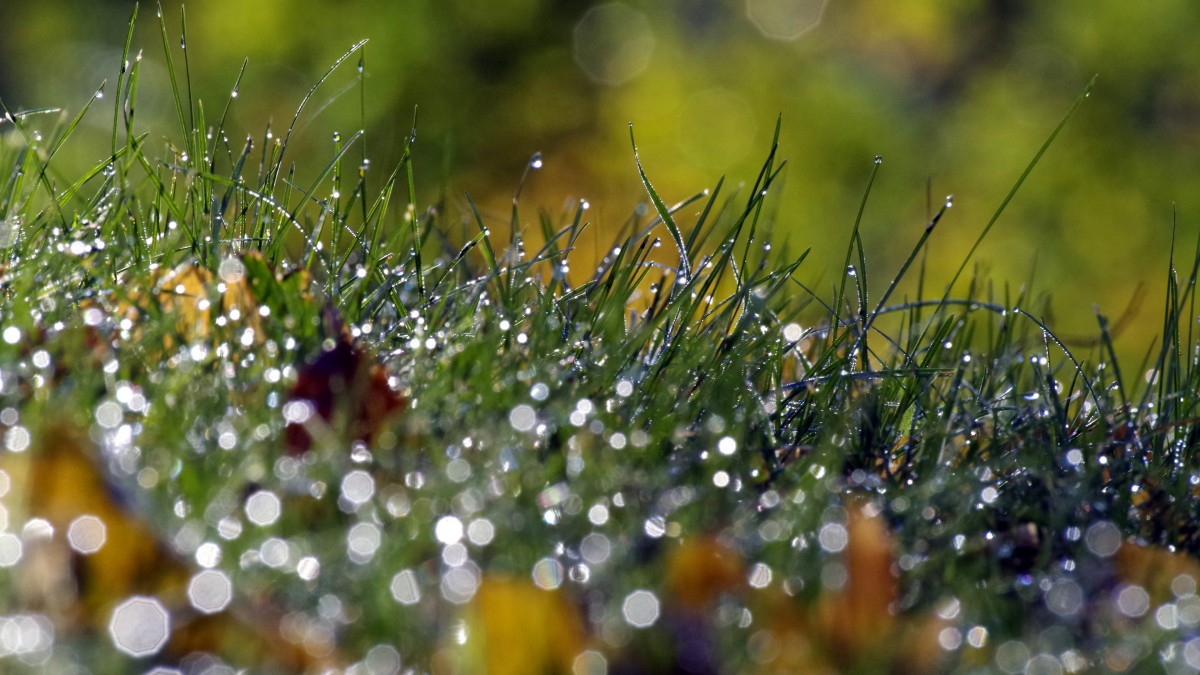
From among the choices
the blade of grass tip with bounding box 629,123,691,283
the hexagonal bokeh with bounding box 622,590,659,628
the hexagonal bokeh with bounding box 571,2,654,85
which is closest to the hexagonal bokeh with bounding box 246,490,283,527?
the hexagonal bokeh with bounding box 622,590,659,628

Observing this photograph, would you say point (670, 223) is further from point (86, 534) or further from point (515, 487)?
point (86, 534)

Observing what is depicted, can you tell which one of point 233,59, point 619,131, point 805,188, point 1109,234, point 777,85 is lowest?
point 233,59

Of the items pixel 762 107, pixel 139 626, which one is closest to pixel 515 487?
pixel 139 626

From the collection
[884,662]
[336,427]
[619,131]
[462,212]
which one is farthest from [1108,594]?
[619,131]

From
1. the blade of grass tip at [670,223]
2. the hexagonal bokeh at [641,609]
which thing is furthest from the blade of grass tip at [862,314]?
the hexagonal bokeh at [641,609]

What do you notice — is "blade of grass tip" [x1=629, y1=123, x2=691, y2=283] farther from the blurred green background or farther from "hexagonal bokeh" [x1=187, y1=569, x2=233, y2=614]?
the blurred green background

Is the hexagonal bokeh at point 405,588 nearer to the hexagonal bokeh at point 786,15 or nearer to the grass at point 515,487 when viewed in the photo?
the grass at point 515,487

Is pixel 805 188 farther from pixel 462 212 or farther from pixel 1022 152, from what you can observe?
pixel 462 212
